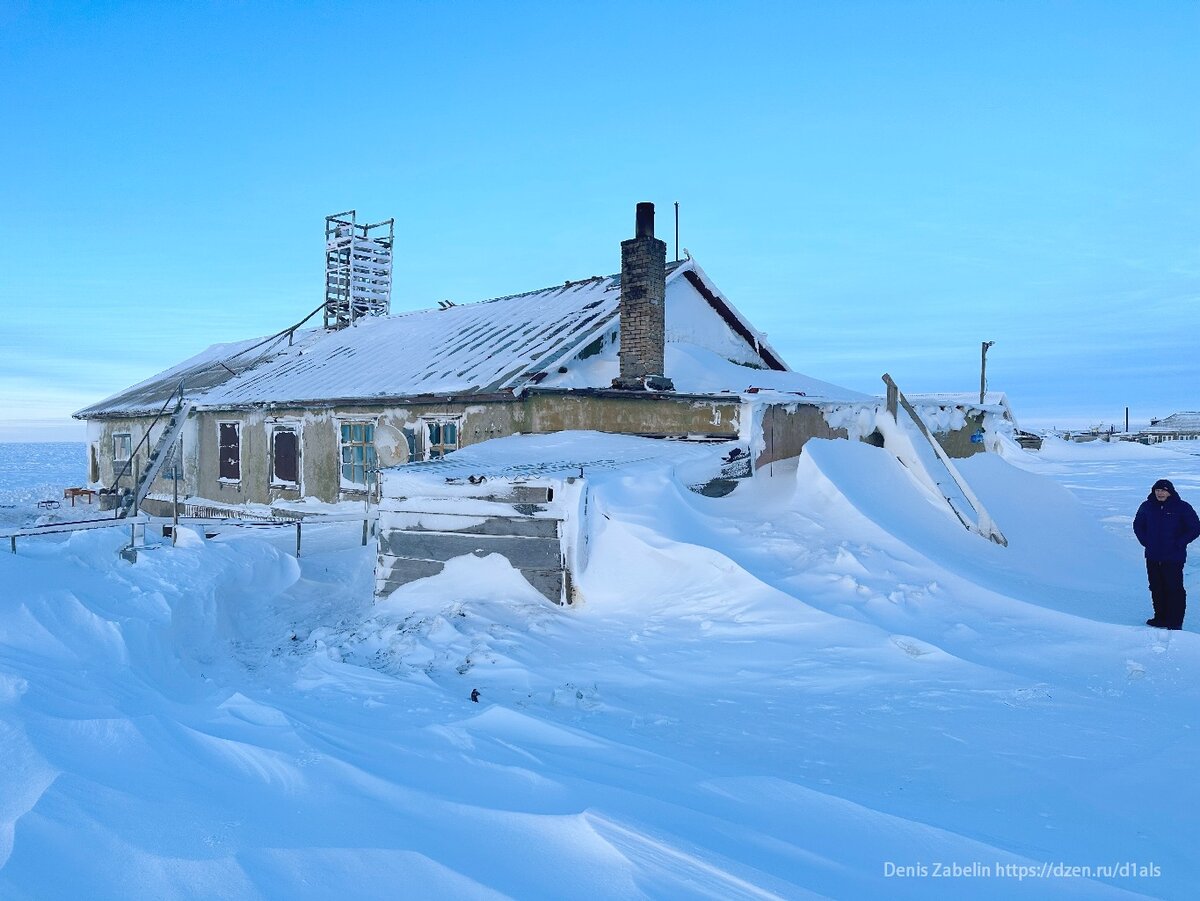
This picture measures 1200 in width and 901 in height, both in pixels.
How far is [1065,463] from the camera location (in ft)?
105

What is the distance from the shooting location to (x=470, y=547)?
7.47 meters

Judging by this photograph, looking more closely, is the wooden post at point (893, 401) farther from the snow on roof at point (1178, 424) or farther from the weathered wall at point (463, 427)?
the snow on roof at point (1178, 424)

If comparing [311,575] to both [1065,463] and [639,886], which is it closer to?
[639,886]

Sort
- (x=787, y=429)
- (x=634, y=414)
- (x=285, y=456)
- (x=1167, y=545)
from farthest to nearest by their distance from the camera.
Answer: (x=285, y=456) < (x=634, y=414) < (x=787, y=429) < (x=1167, y=545)

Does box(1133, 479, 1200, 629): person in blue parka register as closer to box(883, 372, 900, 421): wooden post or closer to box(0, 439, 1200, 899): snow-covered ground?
box(0, 439, 1200, 899): snow-covered ground

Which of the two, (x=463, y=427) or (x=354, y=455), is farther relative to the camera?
(x=354, y=455)

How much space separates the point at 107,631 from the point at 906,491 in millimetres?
8972

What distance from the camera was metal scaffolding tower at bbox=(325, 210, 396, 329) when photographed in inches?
1000

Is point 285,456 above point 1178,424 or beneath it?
beneath

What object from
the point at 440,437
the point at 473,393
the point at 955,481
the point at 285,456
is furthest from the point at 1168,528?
the point at 285,456

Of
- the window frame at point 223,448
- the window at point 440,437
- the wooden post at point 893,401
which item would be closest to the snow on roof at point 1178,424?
the wooden post at point 893,401

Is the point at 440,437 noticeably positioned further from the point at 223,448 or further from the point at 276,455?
the point at 223,448

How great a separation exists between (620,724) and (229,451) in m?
16.7

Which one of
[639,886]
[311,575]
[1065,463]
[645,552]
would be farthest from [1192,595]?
[1065,463]
